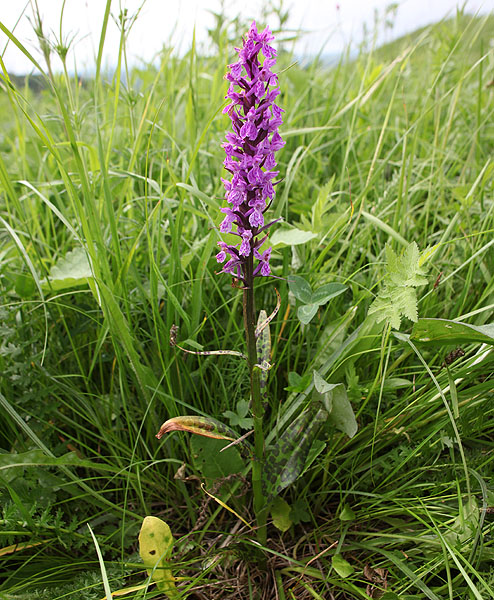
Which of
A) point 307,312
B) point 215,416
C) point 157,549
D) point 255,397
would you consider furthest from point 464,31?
point 157,549

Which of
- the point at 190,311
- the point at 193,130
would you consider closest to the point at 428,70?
the point at 193,130

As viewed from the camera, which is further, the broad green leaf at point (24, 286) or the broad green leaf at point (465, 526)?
the broad green leaf at point (24, 286)

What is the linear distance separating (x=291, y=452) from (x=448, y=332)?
1.72 feet

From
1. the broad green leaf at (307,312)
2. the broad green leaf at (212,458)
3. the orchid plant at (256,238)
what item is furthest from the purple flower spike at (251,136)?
the broad green leaf at (212,458)

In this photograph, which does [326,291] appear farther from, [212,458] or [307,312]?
[212,458]

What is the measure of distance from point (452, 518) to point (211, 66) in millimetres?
3450

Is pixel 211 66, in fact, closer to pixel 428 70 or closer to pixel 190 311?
pixel 428 70

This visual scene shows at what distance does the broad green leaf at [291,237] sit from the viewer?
4.64 ft

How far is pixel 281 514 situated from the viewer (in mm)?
1271

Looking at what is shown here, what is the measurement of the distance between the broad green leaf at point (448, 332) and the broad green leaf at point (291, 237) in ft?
1.50

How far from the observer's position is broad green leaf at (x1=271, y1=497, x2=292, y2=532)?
125 centimetres

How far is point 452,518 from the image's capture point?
119 centimetres

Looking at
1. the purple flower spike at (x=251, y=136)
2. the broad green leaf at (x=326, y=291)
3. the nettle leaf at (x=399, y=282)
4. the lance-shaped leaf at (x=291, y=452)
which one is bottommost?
the lance-shaped leaf at (x=291, y=452)

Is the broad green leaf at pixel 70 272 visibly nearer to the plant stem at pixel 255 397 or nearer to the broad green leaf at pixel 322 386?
the plant stem at pixel 255 397
